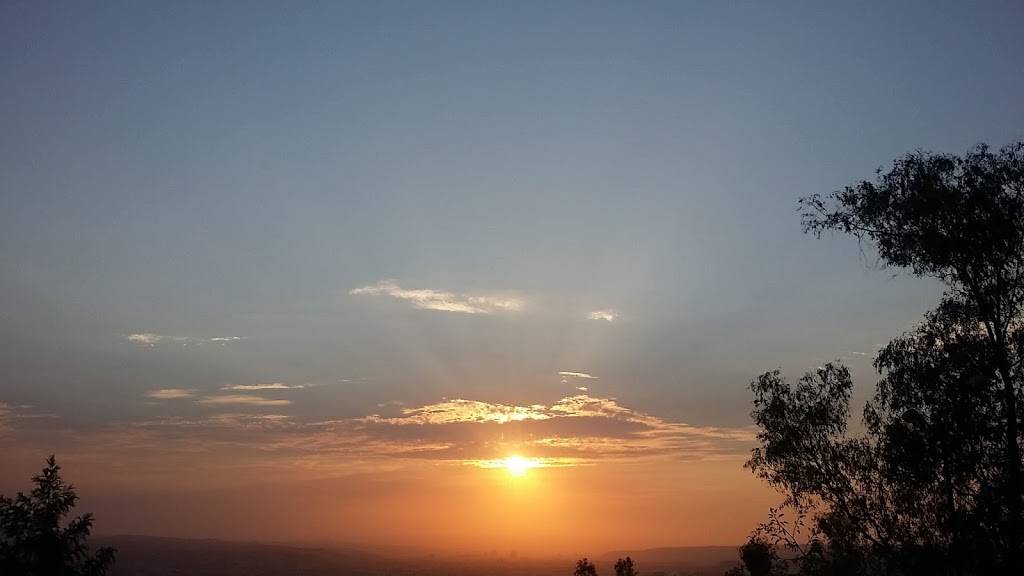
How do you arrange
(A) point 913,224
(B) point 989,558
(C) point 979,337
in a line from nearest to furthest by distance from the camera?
(B) point 989,558, (C) point 979,337, (A) point 913,224

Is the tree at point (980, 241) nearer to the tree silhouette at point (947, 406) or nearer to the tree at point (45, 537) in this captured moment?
the tree silhouette at point (947, 406)

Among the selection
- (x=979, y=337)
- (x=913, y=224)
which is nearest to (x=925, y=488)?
(x=979, y=337)

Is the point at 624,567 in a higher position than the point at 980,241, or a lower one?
lower

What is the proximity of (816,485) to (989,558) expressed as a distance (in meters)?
9.09

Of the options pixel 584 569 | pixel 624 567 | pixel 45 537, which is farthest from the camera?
pixel 584 569

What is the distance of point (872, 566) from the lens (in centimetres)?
3725

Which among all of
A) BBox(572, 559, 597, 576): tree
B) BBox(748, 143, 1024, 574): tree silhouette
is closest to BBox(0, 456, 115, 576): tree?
BBox(748, 143, 1024, 574): tree silhouette

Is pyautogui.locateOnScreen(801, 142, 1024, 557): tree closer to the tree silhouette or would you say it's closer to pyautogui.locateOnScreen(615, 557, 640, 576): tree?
the tree silhouette

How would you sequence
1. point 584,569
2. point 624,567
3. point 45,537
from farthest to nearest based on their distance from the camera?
point 584,569 → point 624,567 → point 45,537

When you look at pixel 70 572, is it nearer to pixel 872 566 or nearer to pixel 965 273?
pixel 872 566

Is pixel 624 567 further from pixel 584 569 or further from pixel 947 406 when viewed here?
pixel 947 406

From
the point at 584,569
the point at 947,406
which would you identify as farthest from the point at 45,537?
the point at 584,569

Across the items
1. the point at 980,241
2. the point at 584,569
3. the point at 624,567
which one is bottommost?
the point at 584,569

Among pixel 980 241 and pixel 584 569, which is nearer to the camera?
pixel 980 241
